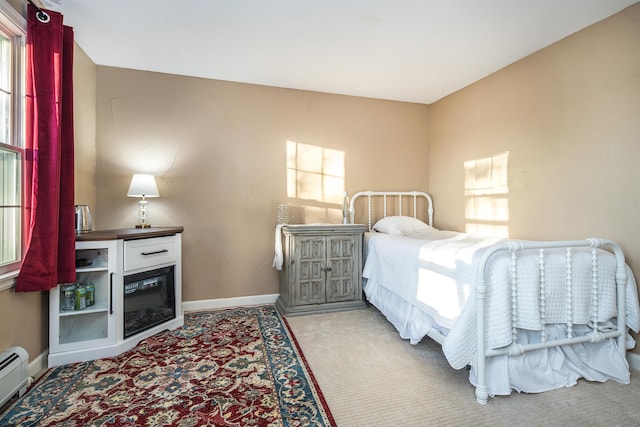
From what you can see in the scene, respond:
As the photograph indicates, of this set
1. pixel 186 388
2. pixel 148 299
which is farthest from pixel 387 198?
pixel 186 388

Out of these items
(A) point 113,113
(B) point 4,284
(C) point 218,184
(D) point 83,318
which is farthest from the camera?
(C) point 218,184

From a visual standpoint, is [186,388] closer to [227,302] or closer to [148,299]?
[148,299]

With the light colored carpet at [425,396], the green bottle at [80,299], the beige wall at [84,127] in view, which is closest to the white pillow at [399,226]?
the light colored carpet at [425,396]

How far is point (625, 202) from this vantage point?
82.5 inches

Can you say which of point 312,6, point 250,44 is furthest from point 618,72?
point 250,44

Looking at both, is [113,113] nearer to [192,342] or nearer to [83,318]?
[83,318]

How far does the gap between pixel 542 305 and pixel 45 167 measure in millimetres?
3147

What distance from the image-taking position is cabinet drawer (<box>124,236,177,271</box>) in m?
2.28

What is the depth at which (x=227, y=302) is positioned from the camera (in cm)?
325

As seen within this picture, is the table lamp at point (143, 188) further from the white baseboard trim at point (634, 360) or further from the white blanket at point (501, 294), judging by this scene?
the white baseboard trim at point (634, 360)

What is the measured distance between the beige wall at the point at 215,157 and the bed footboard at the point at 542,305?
2.17 m

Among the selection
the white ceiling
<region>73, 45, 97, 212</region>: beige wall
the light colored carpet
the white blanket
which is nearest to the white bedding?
the white blanket

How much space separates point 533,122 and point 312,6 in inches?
85.5

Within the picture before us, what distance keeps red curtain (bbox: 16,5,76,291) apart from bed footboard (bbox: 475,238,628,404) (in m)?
2.60
